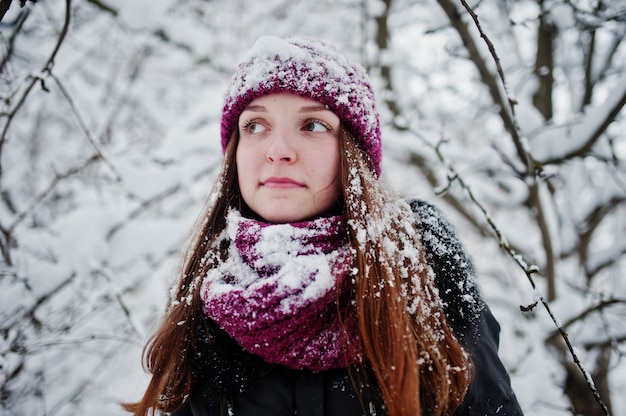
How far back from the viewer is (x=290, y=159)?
1089mm

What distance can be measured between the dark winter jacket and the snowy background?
0.63 ft

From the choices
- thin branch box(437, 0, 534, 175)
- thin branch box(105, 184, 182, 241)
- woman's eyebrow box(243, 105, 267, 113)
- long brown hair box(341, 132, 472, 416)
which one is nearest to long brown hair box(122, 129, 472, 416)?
long brown hair box(341, 132, 472, 416)

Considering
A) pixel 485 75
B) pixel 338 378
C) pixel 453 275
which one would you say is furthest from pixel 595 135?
pixel 338 378

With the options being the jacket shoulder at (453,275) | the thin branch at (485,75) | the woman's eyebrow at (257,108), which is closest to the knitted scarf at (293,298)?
the jacket shoulder at (453,275)

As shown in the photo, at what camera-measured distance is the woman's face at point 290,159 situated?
1099 millimetres

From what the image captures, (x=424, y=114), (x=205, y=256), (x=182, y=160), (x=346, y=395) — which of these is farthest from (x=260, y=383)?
(x=424, y=114)

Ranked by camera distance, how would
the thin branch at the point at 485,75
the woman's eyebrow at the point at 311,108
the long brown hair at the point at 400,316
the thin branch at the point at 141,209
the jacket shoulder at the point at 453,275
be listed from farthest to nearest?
the thin branch at the point at 141,209 → the thin branch at the point at 485,75 → the woman's eyebrow at the point at 311,108 → the jacket shoulder at the point at 453,275 → the long brown hair at the point at 400,316

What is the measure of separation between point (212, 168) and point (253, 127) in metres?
2.16

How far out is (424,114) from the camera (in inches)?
162

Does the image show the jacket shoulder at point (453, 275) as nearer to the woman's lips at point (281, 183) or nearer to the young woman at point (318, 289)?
the young woman at point (318, 289)

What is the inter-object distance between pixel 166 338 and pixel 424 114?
3.82 metres

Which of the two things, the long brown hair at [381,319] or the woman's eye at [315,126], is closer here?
the long brown hair at [381,319]

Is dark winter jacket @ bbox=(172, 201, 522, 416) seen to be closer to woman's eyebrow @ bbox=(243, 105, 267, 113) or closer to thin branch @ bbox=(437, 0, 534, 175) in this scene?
thin branch @ bbox=(437, 0, 534, 175)

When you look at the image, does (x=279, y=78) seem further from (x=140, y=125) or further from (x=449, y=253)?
(x=140, y=125)
